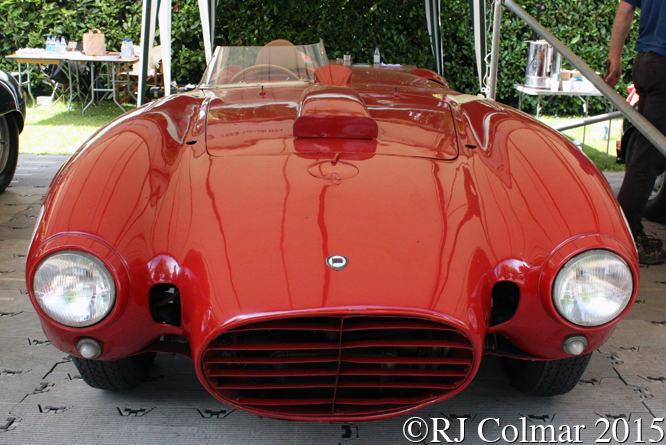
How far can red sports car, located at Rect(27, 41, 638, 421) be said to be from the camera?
1.36 meters

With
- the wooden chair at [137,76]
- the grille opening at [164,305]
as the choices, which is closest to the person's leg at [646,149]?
the grille opening at [164,305]

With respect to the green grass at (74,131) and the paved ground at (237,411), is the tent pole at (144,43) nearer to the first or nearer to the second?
the green grass at (74,131)

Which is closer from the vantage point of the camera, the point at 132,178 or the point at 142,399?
the point at 132,178

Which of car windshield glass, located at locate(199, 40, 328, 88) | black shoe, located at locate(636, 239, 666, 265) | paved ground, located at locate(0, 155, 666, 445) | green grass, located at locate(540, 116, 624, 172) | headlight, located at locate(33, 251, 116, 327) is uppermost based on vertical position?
car windshield glass, located at locate(199, 40, 328, 88)

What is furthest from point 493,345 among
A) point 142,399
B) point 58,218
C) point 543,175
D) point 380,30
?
point 380,30

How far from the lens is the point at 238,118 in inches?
79.4

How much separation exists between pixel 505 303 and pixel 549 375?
320 mm

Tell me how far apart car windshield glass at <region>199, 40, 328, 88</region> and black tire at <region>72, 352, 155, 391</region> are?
1.43m

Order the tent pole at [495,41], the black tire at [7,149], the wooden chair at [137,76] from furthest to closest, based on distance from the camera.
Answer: the wooden chair at [137,76]
the black tire at [7,149]
the tent pole at [495,41]

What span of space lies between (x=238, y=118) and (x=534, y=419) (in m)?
1.38

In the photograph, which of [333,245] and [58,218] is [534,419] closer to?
[333,245]

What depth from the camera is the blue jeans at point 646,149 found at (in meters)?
2.75

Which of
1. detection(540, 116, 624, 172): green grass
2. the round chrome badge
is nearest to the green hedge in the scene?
detection(540, 116, 624, 172): green grass

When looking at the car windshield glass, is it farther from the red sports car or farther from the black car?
the black car
